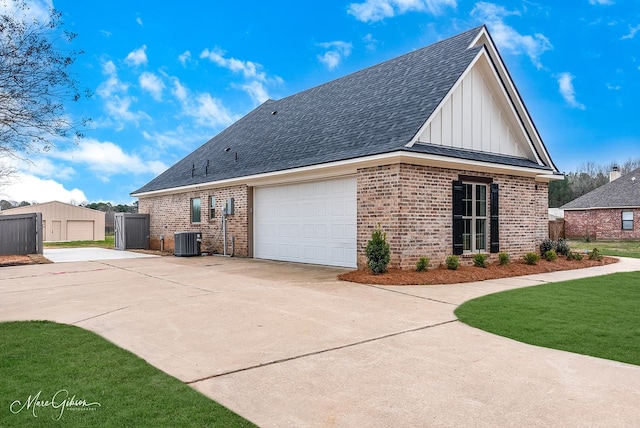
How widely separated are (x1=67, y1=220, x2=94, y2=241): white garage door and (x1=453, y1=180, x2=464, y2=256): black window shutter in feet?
137

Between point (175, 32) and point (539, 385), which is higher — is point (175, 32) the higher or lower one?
the higher one

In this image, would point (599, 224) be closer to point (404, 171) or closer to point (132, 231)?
point (404, 171)

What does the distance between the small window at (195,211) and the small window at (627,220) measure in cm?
3047

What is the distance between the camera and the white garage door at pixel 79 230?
43.0m

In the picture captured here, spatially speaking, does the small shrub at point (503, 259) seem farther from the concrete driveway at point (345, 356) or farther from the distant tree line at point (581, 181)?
the distant tree line at point (581, 181)

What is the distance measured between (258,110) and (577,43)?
1929cm

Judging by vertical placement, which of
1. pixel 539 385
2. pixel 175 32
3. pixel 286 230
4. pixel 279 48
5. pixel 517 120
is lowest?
pixel 539 385

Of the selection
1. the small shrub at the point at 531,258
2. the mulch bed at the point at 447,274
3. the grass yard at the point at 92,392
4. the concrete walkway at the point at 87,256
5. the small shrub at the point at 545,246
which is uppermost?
the small shrub at the point at 545,246

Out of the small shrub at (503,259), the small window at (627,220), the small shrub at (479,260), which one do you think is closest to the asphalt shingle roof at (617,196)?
the small window at (627,220)

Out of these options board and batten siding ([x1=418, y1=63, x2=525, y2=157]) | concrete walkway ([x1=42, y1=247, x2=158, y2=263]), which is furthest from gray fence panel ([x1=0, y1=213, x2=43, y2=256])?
board and batten siding ([x1=418, y1=63, x2=525, y2=157])

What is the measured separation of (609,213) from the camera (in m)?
33.0

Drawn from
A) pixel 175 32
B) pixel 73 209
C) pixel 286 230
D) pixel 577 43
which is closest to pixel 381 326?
pixel 286 230

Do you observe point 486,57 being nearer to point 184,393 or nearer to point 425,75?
point 425,75

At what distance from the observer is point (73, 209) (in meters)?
43.2
